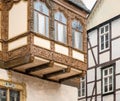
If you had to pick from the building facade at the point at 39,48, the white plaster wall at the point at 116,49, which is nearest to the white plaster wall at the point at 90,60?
the white plaster wall at the point at 116,49

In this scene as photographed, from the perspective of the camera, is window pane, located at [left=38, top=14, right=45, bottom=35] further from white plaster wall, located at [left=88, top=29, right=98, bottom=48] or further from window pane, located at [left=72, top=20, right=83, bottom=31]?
white plaster wall, located at [left=88, top=29, right=98, bottom=48]

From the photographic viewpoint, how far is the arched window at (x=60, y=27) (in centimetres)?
2097

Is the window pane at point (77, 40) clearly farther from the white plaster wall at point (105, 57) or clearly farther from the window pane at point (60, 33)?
the white plaster wall at point (105, 57)

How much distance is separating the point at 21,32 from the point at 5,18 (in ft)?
3.78

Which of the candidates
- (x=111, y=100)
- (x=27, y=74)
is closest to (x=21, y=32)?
(x=27, y=74)

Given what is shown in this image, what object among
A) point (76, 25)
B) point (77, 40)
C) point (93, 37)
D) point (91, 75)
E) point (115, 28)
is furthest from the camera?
point (93, 37)

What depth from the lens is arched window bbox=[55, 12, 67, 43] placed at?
21.0 m

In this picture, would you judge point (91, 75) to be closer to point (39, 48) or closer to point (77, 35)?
point (77, 35)

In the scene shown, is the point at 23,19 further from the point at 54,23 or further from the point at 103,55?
the point at 103,55

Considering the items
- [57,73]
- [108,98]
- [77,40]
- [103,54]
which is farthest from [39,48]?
[103,54]

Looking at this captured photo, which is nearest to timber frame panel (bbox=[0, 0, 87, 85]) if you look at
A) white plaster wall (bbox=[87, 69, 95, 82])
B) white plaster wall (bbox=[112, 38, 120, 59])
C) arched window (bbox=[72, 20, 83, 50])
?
arched window (bbox=[72, 20, 83, 50])

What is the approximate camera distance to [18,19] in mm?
19984

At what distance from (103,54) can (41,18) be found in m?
9.53

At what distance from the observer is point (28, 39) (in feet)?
63.4
